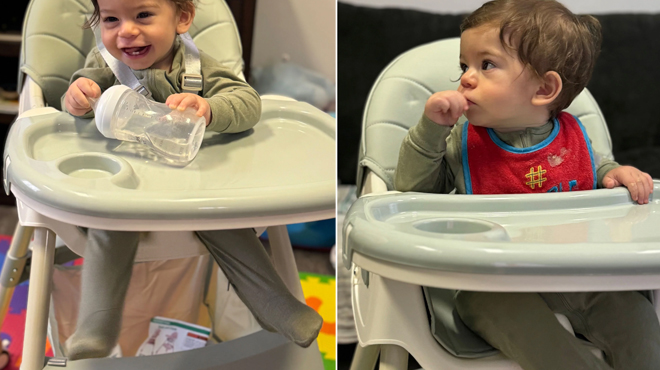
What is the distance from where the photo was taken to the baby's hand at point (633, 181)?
0.70 m

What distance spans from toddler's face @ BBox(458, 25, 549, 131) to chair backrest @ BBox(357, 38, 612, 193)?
135mm

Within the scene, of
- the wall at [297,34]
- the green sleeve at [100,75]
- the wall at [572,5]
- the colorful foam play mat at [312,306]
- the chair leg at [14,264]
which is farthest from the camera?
the wall at [297,34]

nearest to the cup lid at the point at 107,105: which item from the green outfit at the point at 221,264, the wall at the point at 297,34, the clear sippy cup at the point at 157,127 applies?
the clear sippy cup at the point at 157,127

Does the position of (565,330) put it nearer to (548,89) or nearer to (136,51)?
(548,89)

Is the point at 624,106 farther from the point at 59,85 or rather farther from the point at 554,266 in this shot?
the point at 59,85

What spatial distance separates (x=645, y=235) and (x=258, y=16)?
59.4 inches

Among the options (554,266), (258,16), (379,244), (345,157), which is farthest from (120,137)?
(258,16)

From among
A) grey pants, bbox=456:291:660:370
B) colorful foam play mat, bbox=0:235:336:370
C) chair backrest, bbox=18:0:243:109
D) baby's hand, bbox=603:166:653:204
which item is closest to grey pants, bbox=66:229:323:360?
grey pants, bbox=456:291:660:370

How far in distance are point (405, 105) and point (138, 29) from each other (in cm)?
39

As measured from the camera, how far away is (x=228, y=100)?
2.51ft

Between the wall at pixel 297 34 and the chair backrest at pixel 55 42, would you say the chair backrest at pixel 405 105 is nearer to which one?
the chair backrest at pixel 55 42

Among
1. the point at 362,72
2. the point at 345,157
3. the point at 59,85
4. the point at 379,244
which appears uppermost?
the point at 379,244

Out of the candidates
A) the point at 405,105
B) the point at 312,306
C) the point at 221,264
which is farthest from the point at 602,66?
the point at 221,264

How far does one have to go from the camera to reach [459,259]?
49 centimetres
